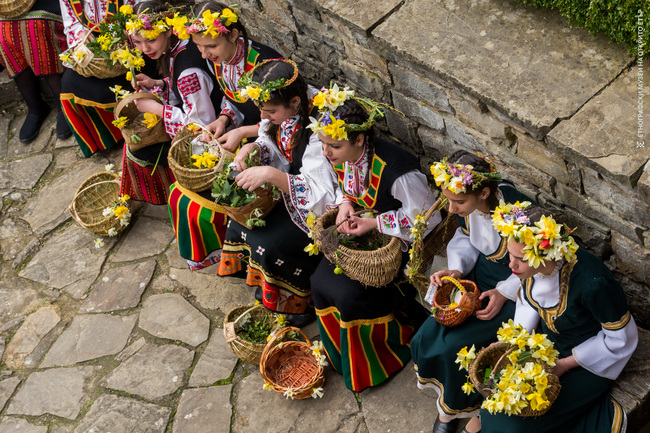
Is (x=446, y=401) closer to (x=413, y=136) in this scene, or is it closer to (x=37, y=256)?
(x=413, y=136)

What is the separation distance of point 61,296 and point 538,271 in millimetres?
3481

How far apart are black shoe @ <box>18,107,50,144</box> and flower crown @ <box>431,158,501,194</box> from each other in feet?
14.2

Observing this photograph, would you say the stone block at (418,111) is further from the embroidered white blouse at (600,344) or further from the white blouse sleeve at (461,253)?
the embroidered white blouse at (600,344)

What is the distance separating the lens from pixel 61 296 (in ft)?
16.4

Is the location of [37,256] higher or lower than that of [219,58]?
lower

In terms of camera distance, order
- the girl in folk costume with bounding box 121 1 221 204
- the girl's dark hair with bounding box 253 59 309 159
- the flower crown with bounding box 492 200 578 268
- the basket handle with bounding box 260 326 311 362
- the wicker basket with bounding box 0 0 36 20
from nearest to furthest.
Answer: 1. the flower crown with bounding box 492 200 578 268
2. the girl's dark hair with bounding box 253 59 309 159
3. the basket handle with bounding box 260 326 311 362
4. the girl in folk costume with bounding box 121 1 221 204
5. the wicker basket with bounding box 0 0 36 20

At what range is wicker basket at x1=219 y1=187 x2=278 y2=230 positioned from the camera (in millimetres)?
3998

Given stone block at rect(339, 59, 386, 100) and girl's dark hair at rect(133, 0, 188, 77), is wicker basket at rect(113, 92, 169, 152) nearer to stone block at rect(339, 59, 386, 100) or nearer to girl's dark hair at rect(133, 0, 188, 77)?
girl's dark hair at rect(133, 0, 188, 77)

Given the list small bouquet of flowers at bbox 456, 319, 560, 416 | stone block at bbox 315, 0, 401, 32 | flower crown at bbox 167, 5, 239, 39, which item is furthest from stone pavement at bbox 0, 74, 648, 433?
stone block at bbox 315, 0, 401, 32

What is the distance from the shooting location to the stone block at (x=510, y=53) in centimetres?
317

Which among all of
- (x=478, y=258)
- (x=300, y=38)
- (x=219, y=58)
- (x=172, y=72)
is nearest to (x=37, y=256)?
(x=172, y=72)

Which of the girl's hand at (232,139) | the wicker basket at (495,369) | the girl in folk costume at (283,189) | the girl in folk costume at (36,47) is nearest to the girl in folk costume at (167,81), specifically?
the girl's hand at (232,139)

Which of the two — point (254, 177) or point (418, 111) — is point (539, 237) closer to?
point (418, 111)

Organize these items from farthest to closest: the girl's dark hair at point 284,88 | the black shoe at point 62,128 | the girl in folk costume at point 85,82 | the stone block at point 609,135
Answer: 1. the black shoe at point 62,128
2. the girl in folk costume at point 85,82
3. the girl's dark hair at point 284,88
4. the stone block at point 609,135
